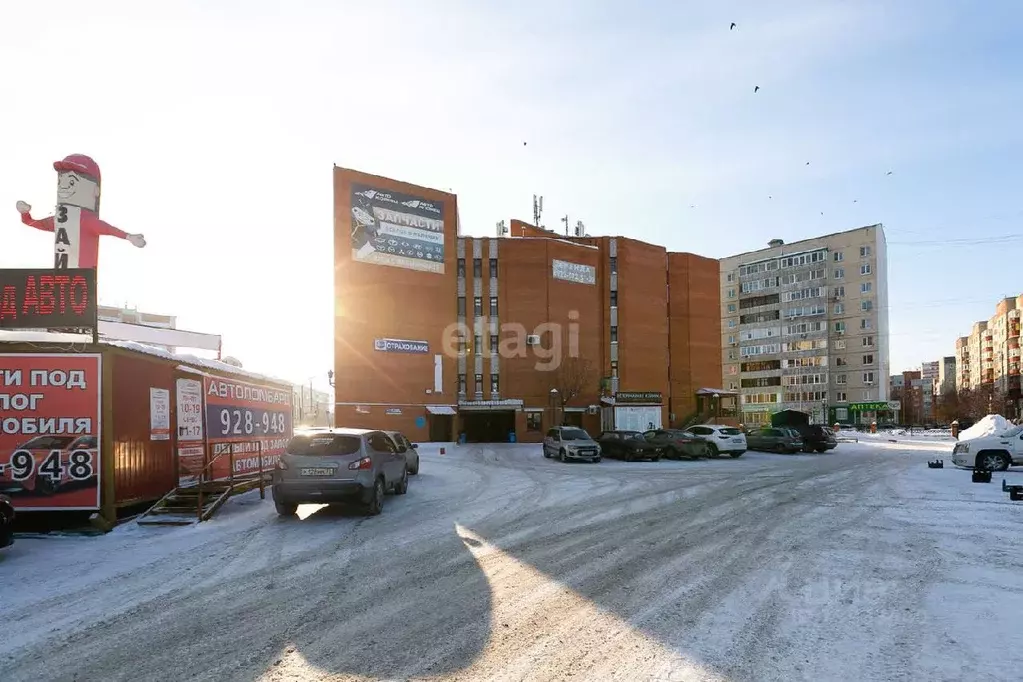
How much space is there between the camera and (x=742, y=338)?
3962 inches

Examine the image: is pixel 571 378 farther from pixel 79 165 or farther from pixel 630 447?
pixel 79 165

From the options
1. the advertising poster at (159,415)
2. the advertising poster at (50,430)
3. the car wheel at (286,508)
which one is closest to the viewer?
the advertising poster at (50,430)

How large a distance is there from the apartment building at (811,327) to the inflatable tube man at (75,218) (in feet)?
298

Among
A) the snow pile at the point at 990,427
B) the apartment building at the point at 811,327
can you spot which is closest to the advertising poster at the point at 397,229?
the snow pile at the point at 990,427

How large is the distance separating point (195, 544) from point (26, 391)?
4.35 meters

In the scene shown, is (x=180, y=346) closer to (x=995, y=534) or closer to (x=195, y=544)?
(x=195, y=544)

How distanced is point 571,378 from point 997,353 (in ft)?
374

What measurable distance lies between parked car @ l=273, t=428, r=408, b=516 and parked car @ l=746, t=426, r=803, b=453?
2687 cm

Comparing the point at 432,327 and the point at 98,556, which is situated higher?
the point at 432,327

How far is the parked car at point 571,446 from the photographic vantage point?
27.5 m

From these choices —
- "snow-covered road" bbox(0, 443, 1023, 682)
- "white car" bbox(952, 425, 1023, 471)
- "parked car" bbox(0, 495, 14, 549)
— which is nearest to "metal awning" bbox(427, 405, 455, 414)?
"white car" bbox(952, 425, 1023, 471)

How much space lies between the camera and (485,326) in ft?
171

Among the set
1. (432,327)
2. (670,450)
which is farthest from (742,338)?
(670,450)

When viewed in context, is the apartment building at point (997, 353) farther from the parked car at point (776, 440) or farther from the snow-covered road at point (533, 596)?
the snow-covered road at point (533, 596)
